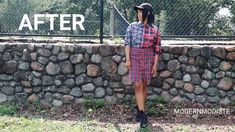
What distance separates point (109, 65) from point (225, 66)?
184cm

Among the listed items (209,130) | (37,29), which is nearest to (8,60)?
(37,29)

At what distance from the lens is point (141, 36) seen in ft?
20.4

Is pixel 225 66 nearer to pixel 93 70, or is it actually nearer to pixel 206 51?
pixel 206 51

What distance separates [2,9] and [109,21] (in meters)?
2.26

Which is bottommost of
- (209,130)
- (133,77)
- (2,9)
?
(209,130)

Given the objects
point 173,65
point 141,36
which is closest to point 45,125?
point 141,36

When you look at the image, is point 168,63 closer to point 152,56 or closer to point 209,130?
point 152,56

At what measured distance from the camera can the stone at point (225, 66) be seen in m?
7.04

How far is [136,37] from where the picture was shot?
6.23 metres

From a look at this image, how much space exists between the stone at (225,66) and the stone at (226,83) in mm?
158

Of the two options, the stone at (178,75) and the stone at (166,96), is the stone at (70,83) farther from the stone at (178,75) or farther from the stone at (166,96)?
the stone at (178,75)

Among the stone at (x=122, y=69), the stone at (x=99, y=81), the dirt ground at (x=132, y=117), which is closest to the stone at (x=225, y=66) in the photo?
the dirt ground at (x=132, y=117)

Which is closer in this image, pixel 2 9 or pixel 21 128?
pixel 21 128

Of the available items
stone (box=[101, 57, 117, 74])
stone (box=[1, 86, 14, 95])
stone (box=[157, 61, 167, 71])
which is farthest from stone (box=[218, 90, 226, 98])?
stone (box=[1, 86, 14, 95])
